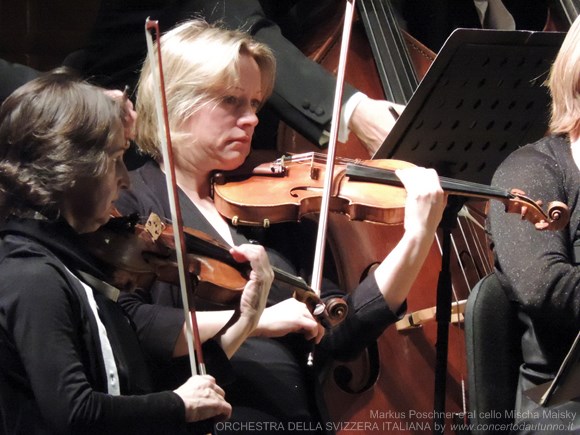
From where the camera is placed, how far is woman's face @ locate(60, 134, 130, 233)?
1430mm

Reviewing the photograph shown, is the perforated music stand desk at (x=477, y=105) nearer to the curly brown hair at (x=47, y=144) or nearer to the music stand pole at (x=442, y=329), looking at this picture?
the music stand pole at (x=442, y=329)

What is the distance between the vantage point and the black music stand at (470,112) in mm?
1841

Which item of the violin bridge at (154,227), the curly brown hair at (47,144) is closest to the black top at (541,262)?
the violin bridge at (154,227)

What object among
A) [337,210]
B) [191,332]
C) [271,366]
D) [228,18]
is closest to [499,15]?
[228,18]

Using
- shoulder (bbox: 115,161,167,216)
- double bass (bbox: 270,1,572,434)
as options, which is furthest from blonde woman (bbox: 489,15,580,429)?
shoulder (bbox: 115,161,167,216)

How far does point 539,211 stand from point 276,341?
485mm

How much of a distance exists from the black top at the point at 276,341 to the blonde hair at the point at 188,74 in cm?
7

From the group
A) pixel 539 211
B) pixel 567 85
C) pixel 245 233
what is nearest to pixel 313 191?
pixel 245 233

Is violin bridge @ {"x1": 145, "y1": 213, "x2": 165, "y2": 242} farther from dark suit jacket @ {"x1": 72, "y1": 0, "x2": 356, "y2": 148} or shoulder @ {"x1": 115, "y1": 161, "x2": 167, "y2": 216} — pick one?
dark suit jacket @ {"x1": 72, "y1": 0, "x2": 356, "y2": 148}

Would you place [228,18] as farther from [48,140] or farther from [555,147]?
[48,140]

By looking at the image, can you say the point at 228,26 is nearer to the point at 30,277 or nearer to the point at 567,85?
the point at 567,85

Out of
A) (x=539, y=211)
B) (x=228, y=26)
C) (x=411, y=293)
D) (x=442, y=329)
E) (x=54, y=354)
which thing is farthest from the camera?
(x=228, y=26)

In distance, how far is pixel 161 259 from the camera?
1.50 meters

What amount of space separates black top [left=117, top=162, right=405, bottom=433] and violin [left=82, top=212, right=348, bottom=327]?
0.12 metres
